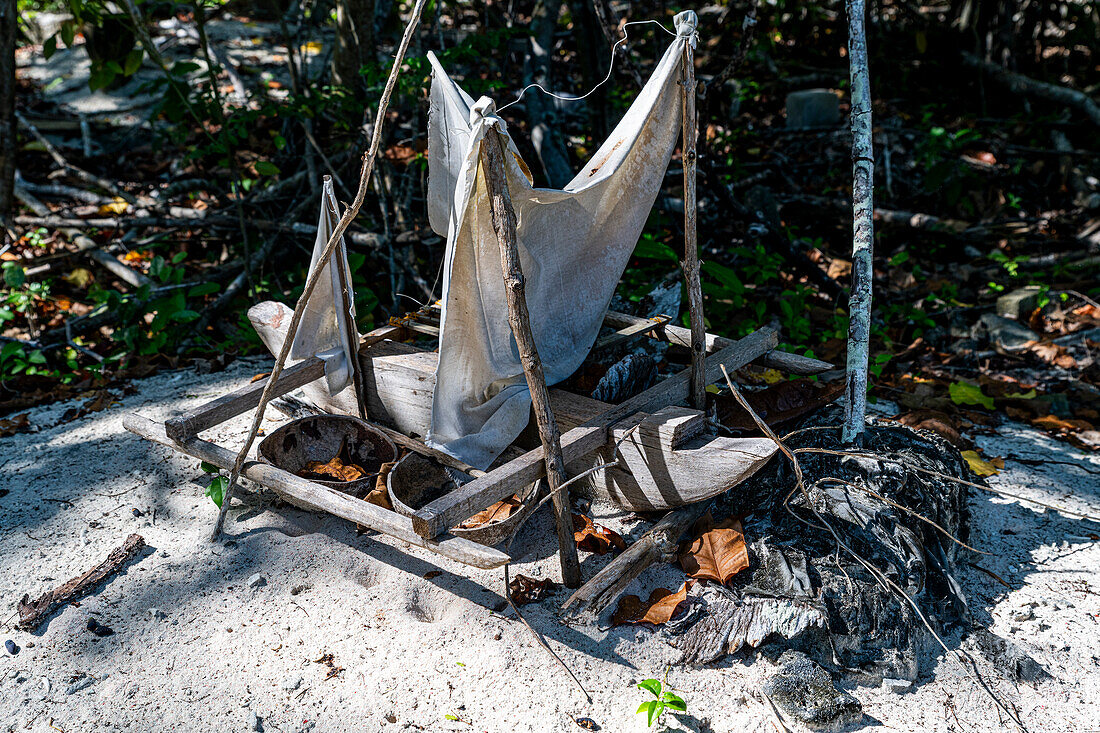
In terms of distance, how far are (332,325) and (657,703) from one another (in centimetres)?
206

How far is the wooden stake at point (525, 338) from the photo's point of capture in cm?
234

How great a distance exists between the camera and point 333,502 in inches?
103

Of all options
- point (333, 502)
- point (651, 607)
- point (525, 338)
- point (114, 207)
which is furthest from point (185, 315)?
point (651, 607)

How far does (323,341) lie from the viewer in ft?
11.1

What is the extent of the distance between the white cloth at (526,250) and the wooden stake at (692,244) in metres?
0.07

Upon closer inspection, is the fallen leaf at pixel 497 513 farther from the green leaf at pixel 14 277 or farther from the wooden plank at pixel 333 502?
the green leaf at pixel 14 277

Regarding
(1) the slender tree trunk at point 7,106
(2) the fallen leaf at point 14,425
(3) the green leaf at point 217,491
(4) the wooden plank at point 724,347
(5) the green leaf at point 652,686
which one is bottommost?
(5) the green leaf at point 652,686

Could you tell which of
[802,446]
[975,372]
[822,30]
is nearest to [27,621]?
[802,446]

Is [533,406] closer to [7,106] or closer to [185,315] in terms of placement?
[185,315]

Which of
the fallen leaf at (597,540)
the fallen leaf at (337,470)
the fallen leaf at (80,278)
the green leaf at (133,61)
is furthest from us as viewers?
the fallen leaf at (80,278)

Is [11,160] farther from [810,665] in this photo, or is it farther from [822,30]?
[822,30]

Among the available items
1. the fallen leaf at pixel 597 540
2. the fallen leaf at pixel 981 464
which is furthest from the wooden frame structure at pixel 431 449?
the fallen leaf at pixel 981 464

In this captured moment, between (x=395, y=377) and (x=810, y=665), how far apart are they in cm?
194

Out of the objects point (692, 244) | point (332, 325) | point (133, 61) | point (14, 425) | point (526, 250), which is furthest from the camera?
point (133, 61)
